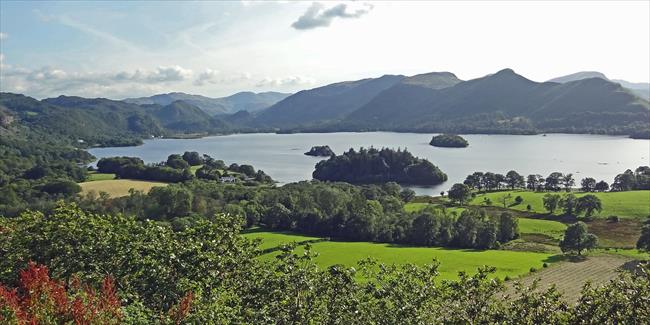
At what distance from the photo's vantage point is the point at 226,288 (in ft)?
52.9

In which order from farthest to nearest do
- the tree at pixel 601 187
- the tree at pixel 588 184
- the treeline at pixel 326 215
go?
the tree at pixel 601 187, the tree at pixel 588 184, the treeline at pixel 326 215

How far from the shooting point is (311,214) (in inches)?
2963

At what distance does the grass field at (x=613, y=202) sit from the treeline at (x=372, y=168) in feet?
129

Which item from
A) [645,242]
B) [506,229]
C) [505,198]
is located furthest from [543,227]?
[505,198]

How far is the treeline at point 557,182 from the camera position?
107 meters

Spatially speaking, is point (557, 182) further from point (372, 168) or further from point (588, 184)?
point (372, 168)

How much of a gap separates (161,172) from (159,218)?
156 feet

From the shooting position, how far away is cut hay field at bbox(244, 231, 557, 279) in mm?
50406

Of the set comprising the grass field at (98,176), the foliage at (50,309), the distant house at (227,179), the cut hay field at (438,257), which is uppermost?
the foliage at (50,309)

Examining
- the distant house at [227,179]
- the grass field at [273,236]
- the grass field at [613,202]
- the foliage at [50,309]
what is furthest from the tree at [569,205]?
the foliage at [50,309]

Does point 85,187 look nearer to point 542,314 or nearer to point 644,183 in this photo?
point 542,314

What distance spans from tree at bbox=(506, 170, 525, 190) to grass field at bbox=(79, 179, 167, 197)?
80626 millimetres

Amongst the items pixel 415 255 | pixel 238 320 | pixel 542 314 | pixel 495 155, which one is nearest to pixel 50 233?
pixel 238 320

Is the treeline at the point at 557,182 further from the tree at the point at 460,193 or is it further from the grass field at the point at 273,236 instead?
the grass field at the point at 273,236
